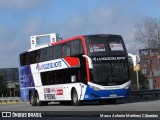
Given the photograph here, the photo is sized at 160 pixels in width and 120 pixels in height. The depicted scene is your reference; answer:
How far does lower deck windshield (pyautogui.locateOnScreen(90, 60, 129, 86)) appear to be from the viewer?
902 inches

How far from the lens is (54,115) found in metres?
6.70

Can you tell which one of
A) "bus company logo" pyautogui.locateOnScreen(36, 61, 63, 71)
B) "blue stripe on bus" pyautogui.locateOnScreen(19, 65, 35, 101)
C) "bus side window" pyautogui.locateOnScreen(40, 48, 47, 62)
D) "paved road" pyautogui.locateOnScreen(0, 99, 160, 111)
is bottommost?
"paved road" pyautogui.locateOnScreen(0, 99, 160, 111)

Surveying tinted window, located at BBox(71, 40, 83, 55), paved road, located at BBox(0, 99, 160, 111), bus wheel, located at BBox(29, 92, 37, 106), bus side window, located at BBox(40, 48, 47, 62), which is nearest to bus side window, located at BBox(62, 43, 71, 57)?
tinted window, located at BBox(71, 40, 83, 55)

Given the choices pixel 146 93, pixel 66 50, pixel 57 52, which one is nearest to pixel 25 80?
pixel 57 52

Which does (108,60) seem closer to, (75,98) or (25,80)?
(75,98)

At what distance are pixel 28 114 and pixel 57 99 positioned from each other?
1976 cm

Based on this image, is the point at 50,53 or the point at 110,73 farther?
the point at 50,53

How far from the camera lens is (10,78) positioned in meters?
114

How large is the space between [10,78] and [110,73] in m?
93.8

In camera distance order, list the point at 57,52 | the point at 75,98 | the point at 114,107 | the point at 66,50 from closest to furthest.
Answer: the point at 114,107, the point at 75,98, the point at 66,50, the point at 57,52

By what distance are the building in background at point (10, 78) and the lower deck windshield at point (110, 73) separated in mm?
84961

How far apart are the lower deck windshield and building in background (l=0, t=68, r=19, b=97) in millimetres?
84961

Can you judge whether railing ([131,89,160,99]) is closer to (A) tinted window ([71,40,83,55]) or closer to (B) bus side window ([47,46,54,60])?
(B) bus side window ([47,46,54,60])

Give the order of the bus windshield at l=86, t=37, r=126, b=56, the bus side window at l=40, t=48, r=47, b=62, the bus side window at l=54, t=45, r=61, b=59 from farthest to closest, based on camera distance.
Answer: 1. the bus side window at l=40, t=48, r=47, b=62
2. the bus side window at l=54, t=45, r=61, b=59
3. the bus windshield at l=86, t=37, r=126, b=56
